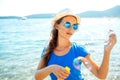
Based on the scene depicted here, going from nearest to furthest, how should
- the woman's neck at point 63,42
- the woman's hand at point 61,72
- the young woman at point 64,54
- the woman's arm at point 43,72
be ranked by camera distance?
the woman's hand at point 61,72 < the young woman at point 64,54 < the woman's arm at point 43,72 < the woman's neck at point 63,42

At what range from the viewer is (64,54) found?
3.87 m

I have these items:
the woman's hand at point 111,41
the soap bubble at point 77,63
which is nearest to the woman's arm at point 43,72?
the soap bubble at point 77,63

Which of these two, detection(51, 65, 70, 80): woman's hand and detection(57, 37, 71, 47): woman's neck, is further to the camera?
detection(57, 37, 71, 47): woman's neck

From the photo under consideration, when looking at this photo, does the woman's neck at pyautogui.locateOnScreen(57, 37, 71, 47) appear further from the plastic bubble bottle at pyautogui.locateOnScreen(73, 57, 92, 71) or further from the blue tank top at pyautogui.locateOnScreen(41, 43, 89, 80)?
the plastic bubble bottle at pyautogui.locateOnScreen(73, 57, 92, 71)

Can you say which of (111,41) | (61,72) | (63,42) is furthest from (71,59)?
(111,41)

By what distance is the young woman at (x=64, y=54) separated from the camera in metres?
3.49

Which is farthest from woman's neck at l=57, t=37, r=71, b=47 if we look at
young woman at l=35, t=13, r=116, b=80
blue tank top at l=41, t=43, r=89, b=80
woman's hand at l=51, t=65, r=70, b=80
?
woman's hand at l=51, t=65, r=70, b=80

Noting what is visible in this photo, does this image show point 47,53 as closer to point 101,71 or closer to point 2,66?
point 101,71

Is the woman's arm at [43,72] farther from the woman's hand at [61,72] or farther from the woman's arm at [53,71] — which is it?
the woman's hand at [61,72]

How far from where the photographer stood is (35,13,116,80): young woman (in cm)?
349

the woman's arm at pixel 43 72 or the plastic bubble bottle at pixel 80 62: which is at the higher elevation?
the plastic bubble bottle at pixel 80 62

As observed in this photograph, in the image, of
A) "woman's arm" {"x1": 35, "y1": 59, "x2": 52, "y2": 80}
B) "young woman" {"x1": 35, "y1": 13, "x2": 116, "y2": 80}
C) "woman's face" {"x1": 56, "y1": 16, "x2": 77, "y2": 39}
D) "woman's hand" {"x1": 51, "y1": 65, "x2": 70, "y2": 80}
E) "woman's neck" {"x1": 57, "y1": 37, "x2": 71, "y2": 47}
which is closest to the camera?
"woman's hand" {"x1": 51, "y1": 65, "x2": 70, "y2": 80}

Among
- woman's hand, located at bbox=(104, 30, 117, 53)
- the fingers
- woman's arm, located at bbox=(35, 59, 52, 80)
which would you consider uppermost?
woman's hand, located at bbox=(104, 30, 117, 53)

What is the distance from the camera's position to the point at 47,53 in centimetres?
396
